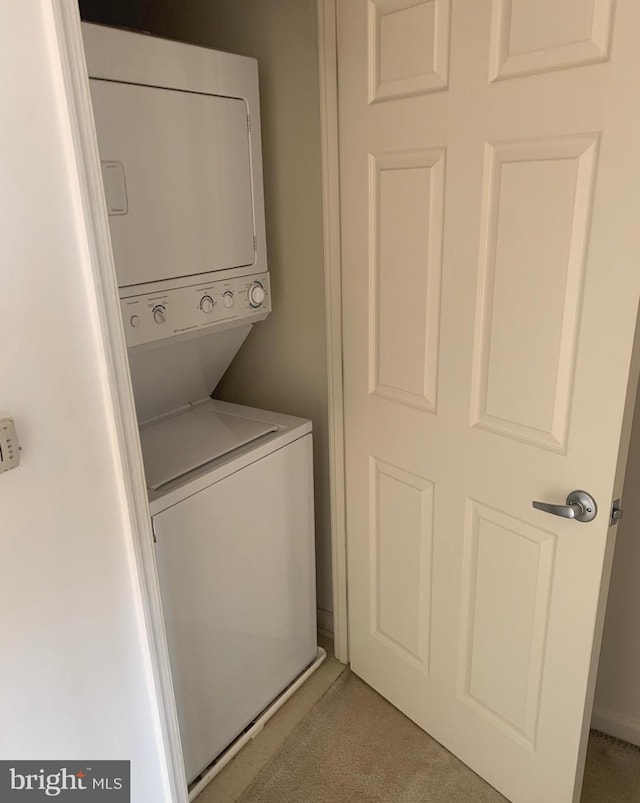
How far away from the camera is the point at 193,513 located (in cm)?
152

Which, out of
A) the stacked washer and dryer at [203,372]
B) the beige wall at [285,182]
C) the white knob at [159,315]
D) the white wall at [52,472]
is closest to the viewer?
the white wall at [52,472]

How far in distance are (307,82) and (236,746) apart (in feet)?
6.16

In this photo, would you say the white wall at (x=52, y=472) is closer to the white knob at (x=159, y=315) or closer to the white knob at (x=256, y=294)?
the white knob at (x=159, y=315)

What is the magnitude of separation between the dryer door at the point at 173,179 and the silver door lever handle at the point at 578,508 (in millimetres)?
1003

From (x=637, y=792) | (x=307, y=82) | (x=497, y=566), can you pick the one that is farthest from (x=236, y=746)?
(x=307, y=82)

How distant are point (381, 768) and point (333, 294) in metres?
1.32

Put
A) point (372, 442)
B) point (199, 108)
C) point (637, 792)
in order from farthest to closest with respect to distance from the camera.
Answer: point (372, 442) < point (637, 792) < point (199, 108)

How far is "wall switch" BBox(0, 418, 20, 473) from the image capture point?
97 centimetres

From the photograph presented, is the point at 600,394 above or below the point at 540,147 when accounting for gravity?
below

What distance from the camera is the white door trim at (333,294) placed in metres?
1.54

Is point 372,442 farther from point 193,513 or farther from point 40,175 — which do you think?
point 40,175

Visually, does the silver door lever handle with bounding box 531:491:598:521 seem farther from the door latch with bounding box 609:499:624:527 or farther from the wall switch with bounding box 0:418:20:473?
the wall switch with bounding box 0:418:20:473

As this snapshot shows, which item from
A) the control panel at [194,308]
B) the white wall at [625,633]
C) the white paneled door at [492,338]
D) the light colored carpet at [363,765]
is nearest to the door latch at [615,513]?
the white paneled door at [492,338]

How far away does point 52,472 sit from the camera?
1.06m
